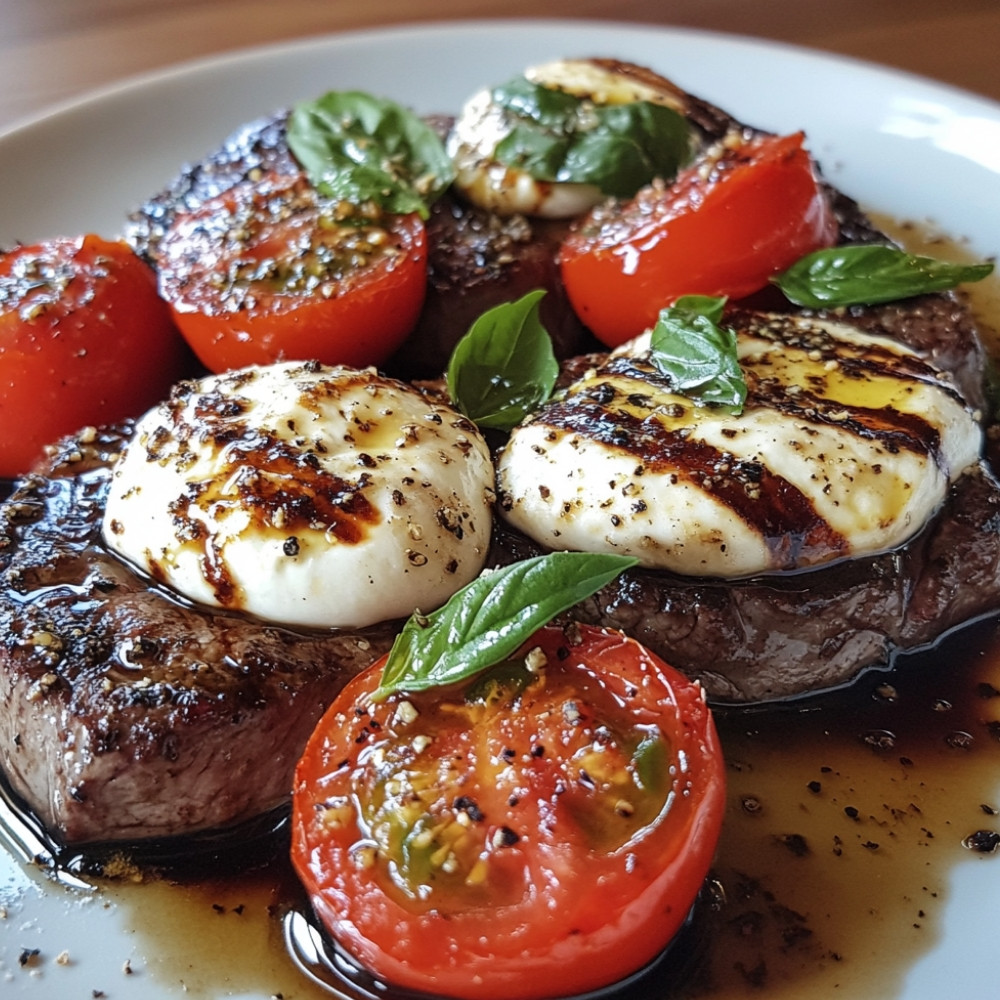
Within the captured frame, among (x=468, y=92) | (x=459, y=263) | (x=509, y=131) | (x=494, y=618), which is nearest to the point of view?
(x=494, y=618)

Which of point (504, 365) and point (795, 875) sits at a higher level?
point (504, 365)

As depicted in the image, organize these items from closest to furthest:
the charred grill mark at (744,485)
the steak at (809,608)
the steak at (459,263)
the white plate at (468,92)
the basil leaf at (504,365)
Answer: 1. the charred grill mark at (744,485)
2. the steak at (809,608)
3. the basil leaf at (504,365)
4. the steak at (459,263)
5. the white plate at (468,92)

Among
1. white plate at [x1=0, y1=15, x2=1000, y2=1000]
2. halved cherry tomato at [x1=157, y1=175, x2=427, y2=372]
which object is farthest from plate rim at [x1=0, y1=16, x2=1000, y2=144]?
halved cherry tomato at [x1=157, y1=175, x2=427, y2=372]

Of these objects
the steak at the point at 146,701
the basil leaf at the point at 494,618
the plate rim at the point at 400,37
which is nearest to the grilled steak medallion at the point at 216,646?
the steak at the point at 146,701

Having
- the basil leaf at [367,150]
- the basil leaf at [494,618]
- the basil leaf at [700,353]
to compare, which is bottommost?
the basil leaf at [494,618]

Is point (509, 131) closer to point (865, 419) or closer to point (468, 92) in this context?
point (468, 92)

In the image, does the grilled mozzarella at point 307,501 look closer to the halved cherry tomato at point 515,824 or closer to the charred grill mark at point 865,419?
the halved cherry tomato at point 515,824

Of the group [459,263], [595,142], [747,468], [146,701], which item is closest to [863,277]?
[595,142]

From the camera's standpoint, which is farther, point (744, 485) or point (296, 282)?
point (296, 282)
